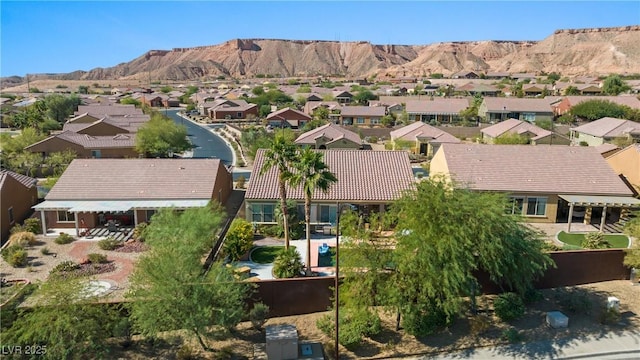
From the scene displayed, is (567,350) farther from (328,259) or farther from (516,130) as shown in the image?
(516,130)

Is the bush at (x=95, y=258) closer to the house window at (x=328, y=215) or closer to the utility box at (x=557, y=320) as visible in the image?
the house window at (x=328, y=215)

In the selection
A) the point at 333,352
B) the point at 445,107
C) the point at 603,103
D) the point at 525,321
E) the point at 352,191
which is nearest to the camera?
the point at 333,352

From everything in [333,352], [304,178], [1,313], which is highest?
[304,178]

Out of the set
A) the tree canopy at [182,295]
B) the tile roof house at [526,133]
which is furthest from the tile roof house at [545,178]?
the tile roof house at [526,133]

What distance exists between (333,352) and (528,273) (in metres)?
9.45

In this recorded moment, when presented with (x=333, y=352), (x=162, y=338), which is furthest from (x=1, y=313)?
(x=333, y=352)

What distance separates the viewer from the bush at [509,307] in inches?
912

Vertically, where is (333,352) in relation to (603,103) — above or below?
below

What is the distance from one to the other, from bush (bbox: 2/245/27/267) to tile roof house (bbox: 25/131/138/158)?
2753 centimetres

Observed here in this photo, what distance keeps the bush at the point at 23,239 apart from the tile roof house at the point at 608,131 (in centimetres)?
6316

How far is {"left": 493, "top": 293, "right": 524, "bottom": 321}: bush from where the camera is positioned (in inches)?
912

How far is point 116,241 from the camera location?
107 feet

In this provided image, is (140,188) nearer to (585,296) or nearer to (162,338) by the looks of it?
(162,338)

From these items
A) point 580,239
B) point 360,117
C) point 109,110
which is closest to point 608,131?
point 580,239
